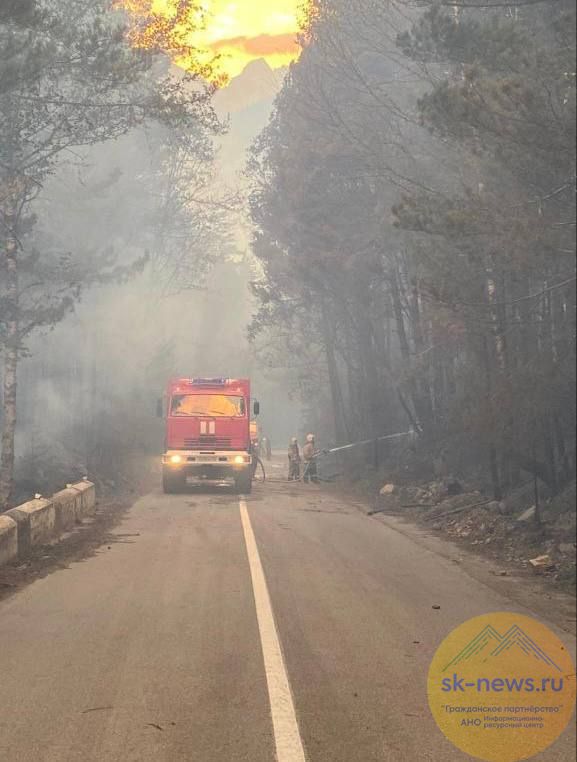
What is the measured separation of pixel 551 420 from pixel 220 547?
19.8 ft

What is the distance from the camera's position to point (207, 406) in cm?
2494

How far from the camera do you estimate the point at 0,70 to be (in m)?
15.8

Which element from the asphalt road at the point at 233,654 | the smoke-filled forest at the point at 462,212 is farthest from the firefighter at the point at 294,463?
the asphalt road at the point at 233,654

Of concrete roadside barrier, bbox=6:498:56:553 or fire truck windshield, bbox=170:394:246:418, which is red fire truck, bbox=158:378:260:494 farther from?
concrete roadside barrier, bbox=6:498:56:553

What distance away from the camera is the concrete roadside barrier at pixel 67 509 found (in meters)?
14.9

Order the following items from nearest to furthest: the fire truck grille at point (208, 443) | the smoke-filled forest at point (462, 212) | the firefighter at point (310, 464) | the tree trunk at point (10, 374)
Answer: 1. the smoke-filled forest at point (462, 212)
2. the tree trunk at point (10, 374)
3. the fire truck grille at point (208, 443)
4. the firefighter at point (310, 464)

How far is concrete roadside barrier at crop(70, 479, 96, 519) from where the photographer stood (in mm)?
17203

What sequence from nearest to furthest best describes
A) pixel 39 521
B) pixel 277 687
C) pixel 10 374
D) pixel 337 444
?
pixel 277 687 < pixel 39 521 < pixel 10 374 < pixel 337 444

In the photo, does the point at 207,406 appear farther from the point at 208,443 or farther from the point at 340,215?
the point at 340,215

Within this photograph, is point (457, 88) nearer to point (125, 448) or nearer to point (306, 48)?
point (306, 48)

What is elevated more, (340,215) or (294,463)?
(340,215)

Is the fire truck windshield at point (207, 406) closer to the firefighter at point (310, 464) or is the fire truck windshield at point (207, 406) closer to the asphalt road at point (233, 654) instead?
the firefighter at point (310, 464)

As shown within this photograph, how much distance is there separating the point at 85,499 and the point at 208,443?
6986 millimetres

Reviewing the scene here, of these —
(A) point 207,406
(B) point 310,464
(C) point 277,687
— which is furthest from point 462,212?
(B) point 310,464
